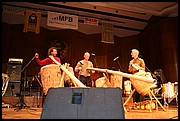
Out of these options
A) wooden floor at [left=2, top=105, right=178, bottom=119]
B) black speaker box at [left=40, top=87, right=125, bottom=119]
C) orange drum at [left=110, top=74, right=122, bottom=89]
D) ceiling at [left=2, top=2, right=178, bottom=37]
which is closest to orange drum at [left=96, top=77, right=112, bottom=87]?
orange drum at [left=110, top=74, right=122, bottom=89]

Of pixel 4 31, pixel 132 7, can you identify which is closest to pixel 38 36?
pixel 4 31

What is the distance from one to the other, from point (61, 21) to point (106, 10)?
5.67ft

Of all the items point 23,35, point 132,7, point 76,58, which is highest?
point 132,7

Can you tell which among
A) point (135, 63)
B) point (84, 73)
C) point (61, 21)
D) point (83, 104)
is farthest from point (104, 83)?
point (61, 21)

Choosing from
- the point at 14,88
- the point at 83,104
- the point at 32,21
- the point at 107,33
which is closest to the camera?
the point at 83,104

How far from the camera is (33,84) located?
5.95 metres

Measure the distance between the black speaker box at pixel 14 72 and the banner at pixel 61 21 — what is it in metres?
1.69

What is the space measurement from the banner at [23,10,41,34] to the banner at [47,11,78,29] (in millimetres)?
446

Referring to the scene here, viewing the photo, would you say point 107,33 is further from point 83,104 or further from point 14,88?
point 83,104

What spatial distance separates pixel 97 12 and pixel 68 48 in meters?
2.09

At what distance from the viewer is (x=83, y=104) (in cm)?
165

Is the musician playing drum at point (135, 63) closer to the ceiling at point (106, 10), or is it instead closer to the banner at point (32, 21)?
the ceiling at point (106, 10)

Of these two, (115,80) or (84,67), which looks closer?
(115,80)

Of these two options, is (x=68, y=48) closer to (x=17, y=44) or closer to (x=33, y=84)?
(x=17, y=44)
